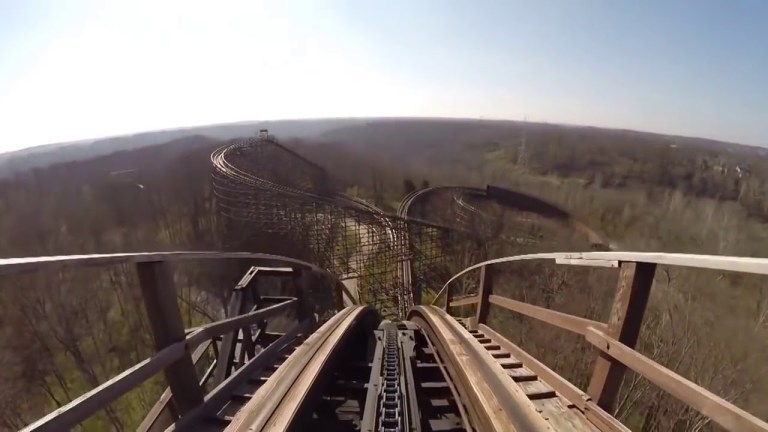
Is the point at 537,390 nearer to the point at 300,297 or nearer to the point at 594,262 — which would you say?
the point at 594,262

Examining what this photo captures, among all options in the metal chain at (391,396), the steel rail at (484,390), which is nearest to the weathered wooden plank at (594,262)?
the steel rail at (484,390)

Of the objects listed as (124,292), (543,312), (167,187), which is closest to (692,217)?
(543,312)

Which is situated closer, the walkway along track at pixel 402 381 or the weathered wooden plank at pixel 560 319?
the walkway along track at pixel 402 381

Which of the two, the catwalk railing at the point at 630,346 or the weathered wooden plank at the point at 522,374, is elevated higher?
the catwalk railing at the point at 630,346

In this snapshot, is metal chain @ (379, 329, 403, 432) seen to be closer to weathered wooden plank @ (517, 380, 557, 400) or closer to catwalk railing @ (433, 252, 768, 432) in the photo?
weathered wooden plank @ (517, 380, 557, 400)

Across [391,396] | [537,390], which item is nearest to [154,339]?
[391,396]

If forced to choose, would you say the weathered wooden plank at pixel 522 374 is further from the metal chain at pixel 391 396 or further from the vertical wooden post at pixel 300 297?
the vertical wooden post at pixel 300 297
